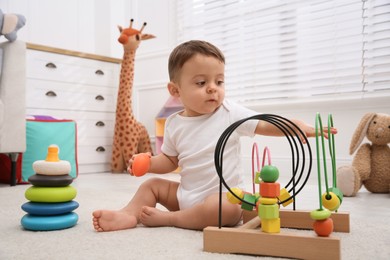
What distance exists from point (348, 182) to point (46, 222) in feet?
3.99

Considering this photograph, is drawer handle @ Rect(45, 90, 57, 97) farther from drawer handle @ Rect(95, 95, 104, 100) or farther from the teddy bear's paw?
the teddy bear's paw

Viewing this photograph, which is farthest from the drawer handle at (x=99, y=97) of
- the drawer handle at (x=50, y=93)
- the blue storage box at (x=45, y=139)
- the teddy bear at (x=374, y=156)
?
the teddy bear at (x=374, y=156)

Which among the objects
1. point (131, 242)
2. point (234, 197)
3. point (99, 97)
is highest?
point (99, 97)

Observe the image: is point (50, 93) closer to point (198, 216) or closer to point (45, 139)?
point (45, 139)

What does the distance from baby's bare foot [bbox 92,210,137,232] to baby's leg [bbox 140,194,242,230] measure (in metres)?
0.04

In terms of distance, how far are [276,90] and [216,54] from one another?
1733 millimetres

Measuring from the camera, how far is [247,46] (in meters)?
2.80

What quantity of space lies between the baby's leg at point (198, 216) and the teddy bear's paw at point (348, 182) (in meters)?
0.82

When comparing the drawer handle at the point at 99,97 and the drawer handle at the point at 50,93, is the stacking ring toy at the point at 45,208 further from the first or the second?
the drawer handle at the point at 99,97

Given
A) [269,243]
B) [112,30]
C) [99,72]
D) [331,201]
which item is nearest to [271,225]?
[269,243]

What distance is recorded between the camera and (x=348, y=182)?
1626 mm

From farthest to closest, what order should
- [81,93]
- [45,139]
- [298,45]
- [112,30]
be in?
1. [112,30]
2. [81,93]
3. [298,45]
4. [45,139]

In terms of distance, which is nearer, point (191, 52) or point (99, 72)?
point (191, 52)

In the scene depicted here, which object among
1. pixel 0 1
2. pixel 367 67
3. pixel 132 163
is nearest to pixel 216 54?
pixel 132 163
